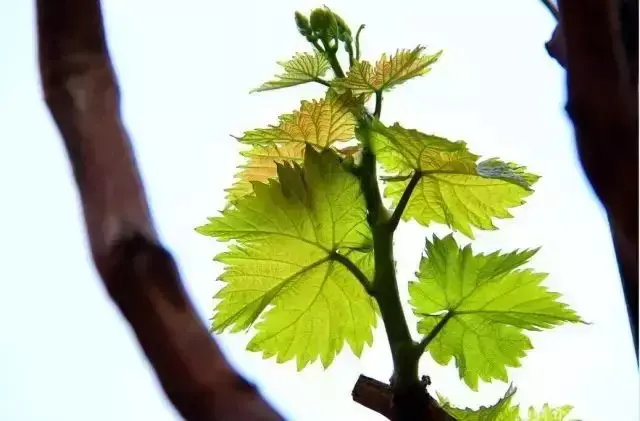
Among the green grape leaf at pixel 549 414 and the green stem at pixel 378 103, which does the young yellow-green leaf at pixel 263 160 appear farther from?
the green grape leaf at pixel 549 414

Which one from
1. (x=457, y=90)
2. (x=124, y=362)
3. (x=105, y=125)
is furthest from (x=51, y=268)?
(x=457, y=90)

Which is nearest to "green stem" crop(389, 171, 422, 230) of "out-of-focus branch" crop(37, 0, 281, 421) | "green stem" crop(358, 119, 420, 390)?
"green stem" crop(358, 119, 420, 390)

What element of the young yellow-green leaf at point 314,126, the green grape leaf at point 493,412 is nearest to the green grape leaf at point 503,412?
the green grape leaf at point 493,412

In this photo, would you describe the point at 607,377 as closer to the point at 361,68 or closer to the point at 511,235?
the point at 511,235

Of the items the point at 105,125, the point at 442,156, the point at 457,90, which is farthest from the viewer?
the point at 457,90

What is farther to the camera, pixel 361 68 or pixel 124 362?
pixel 124 362

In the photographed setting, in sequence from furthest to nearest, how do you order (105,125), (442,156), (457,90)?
(457,90) → (105,125) → (442,156)

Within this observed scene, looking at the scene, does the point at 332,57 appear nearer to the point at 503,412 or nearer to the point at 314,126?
the point at 314,126
